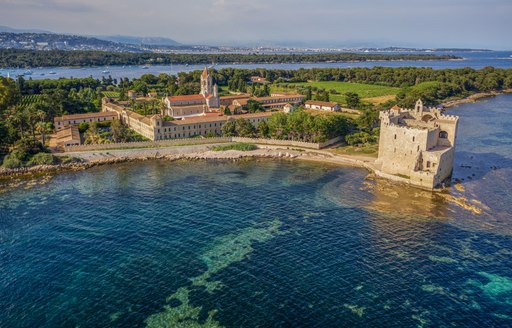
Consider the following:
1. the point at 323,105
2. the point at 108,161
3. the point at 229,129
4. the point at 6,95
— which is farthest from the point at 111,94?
the point at 108,161

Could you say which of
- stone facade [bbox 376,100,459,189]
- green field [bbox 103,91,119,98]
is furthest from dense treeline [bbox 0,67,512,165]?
stone facade [bbox 376,100,459,189]

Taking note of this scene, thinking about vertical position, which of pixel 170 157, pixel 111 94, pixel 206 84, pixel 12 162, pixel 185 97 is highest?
pixel 206 84

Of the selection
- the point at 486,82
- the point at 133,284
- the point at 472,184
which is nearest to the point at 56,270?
the point at 133,284

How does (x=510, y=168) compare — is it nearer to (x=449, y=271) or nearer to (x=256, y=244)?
(x=449, y=271)

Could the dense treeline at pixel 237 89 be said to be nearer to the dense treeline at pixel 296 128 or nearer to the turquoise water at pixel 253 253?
the dense treeline at pixel 296 128

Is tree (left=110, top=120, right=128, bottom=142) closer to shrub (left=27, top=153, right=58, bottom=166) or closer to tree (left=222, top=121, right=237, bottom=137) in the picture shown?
shrub (left=27, top=153, right=58, bottom=166)

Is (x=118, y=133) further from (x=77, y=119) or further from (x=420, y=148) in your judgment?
(x=420, y=148)
